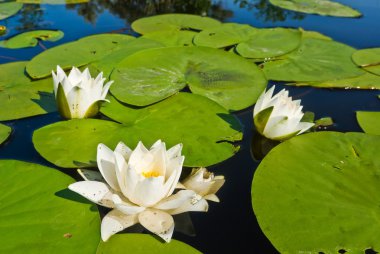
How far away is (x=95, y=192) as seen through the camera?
1.43m

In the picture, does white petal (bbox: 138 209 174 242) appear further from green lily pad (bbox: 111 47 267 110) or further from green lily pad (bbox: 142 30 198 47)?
green lily pad (bbox: 142 30 198 47)

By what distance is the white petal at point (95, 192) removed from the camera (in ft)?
4.60

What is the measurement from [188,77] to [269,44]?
3.54 ft

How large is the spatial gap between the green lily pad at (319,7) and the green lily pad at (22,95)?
3.60 meters

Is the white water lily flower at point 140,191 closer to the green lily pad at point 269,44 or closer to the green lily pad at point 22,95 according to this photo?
the green lily pad at point 22,95

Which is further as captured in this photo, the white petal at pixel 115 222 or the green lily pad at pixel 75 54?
the green lily pad at pixel 75 54

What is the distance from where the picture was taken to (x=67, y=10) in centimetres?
450

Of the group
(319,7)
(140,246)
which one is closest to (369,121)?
(140,246)

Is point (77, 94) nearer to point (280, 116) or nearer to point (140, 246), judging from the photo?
point (140, 246)

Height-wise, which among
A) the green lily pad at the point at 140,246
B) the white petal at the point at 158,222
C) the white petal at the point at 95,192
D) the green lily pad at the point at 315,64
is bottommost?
the green lily pad at the point at 140,246

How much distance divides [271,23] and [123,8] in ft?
6.52

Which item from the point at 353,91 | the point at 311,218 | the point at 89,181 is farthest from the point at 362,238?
the point at 353,91

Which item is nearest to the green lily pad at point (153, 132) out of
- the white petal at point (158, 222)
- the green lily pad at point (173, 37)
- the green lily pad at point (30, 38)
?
the white petal at point (158, 222)

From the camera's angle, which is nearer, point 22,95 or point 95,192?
point 95,192
